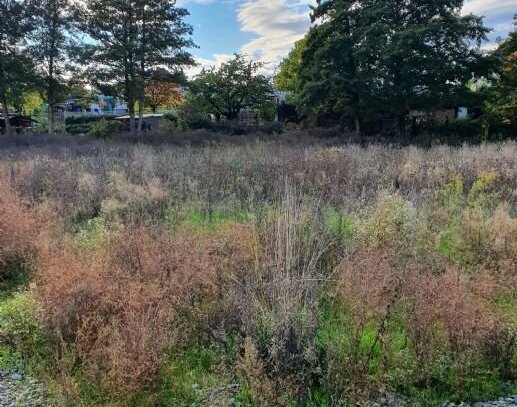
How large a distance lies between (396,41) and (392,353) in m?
17.3

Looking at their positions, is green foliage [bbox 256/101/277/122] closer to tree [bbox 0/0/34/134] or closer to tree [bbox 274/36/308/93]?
tree [bbox 274/36/308/93]

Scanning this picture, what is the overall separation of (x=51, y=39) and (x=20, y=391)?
25139 millimetres

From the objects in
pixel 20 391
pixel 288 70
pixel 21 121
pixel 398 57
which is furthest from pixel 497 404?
pixel 21 121

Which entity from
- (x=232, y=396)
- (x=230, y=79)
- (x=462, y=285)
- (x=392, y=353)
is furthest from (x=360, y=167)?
(x=230, y=79)

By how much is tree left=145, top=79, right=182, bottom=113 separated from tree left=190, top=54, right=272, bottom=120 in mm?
1575

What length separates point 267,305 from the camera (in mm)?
3283

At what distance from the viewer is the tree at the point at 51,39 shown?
76.4ft

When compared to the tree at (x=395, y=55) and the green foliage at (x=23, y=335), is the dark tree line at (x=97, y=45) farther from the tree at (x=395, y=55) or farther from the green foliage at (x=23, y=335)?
the green foliage at (x=23, y=335)

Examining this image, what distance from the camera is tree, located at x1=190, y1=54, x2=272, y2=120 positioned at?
2733 cm

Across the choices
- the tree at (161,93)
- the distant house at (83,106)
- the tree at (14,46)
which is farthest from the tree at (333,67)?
the tree at (14,46)

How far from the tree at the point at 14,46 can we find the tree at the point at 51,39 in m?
0.54

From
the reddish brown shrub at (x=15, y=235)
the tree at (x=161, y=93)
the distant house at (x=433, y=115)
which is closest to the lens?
the reddish brown shrub at (x=15, y=235)

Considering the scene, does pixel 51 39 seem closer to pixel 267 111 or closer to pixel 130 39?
pixel 130 39

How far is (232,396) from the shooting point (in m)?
2.84
